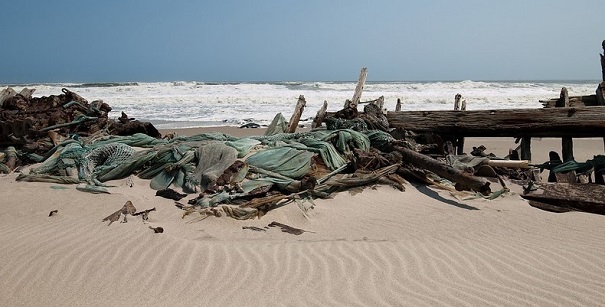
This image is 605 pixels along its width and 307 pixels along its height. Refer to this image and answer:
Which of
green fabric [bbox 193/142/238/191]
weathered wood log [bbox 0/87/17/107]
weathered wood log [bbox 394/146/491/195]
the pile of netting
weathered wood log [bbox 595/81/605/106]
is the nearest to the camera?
weathered wood log [bbox 394/146/491/195]

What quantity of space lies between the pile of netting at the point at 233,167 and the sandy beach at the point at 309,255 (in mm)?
291

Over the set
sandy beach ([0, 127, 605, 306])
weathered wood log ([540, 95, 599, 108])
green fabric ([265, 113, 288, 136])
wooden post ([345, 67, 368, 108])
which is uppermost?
wooden post ([345, 67, 368, 108])

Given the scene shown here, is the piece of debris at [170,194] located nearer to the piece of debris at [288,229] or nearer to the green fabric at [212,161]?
the green fabric at [212,161]

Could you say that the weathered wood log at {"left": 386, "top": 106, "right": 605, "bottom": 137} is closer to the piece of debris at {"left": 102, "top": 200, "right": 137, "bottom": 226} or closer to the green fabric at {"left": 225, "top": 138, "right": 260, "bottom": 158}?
the green fabric at {"left": 225, "top": 138, "right": 260, "bottom": 158}

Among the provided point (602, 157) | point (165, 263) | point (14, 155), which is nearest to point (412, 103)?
point (602, 157)

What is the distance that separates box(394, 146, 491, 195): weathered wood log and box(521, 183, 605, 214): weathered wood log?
0.77 metres

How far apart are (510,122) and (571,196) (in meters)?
1.82

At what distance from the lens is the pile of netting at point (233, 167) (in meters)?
5.36

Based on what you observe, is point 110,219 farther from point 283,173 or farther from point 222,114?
point 222,114

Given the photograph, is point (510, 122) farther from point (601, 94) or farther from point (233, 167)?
point (233, 167)

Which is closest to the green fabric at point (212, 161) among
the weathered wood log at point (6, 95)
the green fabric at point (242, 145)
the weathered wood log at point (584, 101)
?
the green fabric at point (242, 145)

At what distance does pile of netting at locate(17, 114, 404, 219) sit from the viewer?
5.36 meters

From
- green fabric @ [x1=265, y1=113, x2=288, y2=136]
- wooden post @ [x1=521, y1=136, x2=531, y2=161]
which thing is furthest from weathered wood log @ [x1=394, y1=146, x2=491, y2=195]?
green fabric @ [x1=265, y1=113, x2=288, y2=136]

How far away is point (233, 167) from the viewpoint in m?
5.92
